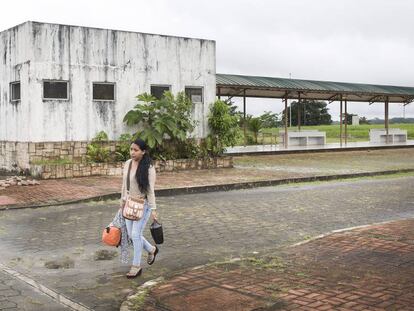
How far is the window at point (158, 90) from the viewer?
60.4 ft

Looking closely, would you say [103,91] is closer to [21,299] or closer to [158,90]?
[158,90]

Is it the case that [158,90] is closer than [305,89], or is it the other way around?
[158,90]

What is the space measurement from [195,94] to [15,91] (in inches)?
240

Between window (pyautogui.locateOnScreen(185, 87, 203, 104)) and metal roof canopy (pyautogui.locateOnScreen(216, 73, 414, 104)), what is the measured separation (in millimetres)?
4785

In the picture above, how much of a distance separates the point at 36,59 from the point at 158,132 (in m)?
4.18

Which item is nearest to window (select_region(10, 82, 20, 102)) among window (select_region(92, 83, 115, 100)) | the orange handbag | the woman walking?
window (select_region(92, 83, 115, 100))

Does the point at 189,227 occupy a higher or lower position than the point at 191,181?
lower

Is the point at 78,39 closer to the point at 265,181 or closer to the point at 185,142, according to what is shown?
the point at 185,142

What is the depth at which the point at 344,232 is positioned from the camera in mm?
7980

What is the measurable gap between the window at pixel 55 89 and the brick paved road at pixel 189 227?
584cm

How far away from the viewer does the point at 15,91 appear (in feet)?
55.3

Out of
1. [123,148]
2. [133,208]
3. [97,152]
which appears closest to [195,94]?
[123,148]

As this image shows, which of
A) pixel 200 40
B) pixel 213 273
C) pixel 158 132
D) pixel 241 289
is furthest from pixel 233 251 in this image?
pixel 200 40

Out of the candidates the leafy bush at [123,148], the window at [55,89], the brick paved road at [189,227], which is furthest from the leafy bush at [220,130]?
the brick paved road at [189,227]
